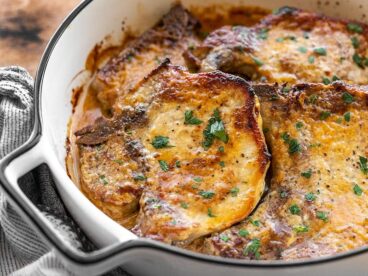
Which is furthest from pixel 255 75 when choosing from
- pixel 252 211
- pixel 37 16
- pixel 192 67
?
pixel 37 16

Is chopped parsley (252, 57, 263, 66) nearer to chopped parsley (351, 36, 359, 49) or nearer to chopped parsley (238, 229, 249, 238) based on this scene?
chopped parsley (351, 36, 359, 49)

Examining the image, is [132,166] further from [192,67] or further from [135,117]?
[192,67]

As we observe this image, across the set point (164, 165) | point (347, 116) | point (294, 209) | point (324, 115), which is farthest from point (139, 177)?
point (347, 116)

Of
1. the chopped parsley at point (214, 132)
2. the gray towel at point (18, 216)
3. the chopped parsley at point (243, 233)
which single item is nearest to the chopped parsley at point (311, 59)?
the chopped parsley at point (214, 132)

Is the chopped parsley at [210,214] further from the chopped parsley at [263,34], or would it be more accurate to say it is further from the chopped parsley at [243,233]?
the chopped parsley at [263,34]

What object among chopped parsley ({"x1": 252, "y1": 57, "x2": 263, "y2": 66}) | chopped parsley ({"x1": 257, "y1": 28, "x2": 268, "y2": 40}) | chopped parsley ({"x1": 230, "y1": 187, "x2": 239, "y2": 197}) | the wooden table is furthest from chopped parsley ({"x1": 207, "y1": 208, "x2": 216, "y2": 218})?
the wooden table

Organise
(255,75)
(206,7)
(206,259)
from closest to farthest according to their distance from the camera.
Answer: (206,259)
(255,75)
(206,7)
